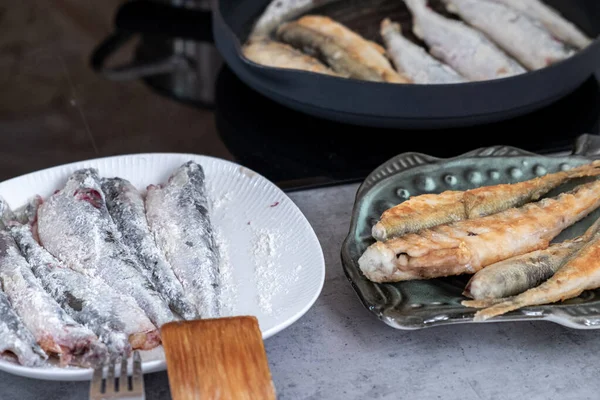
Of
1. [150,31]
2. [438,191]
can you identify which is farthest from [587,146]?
[150,31]

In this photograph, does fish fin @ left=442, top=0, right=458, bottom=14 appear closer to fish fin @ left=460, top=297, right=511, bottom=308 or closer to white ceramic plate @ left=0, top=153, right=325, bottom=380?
white ceramic plate @ left=0, top=153, right=325, bottom=380

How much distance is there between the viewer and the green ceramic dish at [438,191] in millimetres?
1081

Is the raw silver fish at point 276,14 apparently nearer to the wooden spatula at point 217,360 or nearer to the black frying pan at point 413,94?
the black frying pan at point 413,94

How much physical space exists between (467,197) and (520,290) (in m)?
0.21

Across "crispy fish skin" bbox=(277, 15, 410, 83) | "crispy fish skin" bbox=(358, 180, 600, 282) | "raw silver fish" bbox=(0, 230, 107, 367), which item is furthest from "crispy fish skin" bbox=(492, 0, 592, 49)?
"raw silver fish" bbox=(0, 230, 107, 367)

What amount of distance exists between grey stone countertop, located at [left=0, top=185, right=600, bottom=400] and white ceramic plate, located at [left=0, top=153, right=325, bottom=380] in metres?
0.08

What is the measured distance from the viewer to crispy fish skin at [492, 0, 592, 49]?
194cm

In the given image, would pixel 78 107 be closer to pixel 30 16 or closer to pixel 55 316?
pixel 30 16

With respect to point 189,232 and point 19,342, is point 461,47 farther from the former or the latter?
point 19,342

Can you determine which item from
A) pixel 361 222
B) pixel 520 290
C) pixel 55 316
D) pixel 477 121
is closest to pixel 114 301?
pixel 55 316

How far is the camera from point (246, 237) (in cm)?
132

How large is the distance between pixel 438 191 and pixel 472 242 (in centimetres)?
22

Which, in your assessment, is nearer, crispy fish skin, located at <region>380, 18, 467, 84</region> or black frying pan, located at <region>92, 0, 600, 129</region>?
black frying pan, located at <region>92, 0, 600, 129</region>

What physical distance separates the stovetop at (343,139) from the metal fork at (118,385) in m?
0.67
